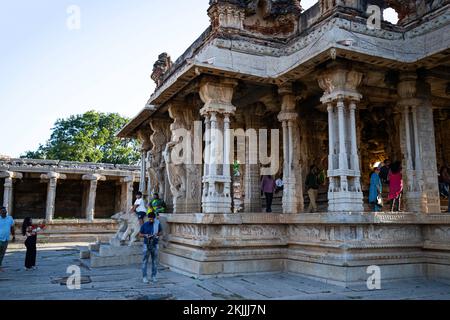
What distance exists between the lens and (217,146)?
8.50 m

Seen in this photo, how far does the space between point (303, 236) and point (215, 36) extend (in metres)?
4.81

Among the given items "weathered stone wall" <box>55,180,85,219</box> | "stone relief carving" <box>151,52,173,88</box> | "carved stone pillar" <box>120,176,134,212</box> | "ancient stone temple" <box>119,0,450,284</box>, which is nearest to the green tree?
"weathered stone wall" <box>55,180,85,219</box>

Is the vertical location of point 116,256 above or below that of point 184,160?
below

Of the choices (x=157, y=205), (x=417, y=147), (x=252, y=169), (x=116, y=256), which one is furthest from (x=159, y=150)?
(x=417, y=147)

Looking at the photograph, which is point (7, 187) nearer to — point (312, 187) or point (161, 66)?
point (161, 66)

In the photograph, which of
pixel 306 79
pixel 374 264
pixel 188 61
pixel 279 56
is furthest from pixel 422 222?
pixel 188 61

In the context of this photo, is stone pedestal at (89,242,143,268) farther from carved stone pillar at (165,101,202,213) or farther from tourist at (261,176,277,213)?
tourist at (261,176,277,213)

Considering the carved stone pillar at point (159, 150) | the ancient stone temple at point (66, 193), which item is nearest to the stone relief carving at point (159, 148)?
the carved stone pillar at point (159, 150)

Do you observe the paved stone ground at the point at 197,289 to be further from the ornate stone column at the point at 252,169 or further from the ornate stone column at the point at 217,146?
the ornate stone column at the point at 252,169

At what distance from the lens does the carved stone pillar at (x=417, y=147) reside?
824 centimetres

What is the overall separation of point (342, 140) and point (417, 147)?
198cm

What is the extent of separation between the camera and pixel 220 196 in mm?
8281

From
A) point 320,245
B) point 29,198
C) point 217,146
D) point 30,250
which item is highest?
point 217,146
